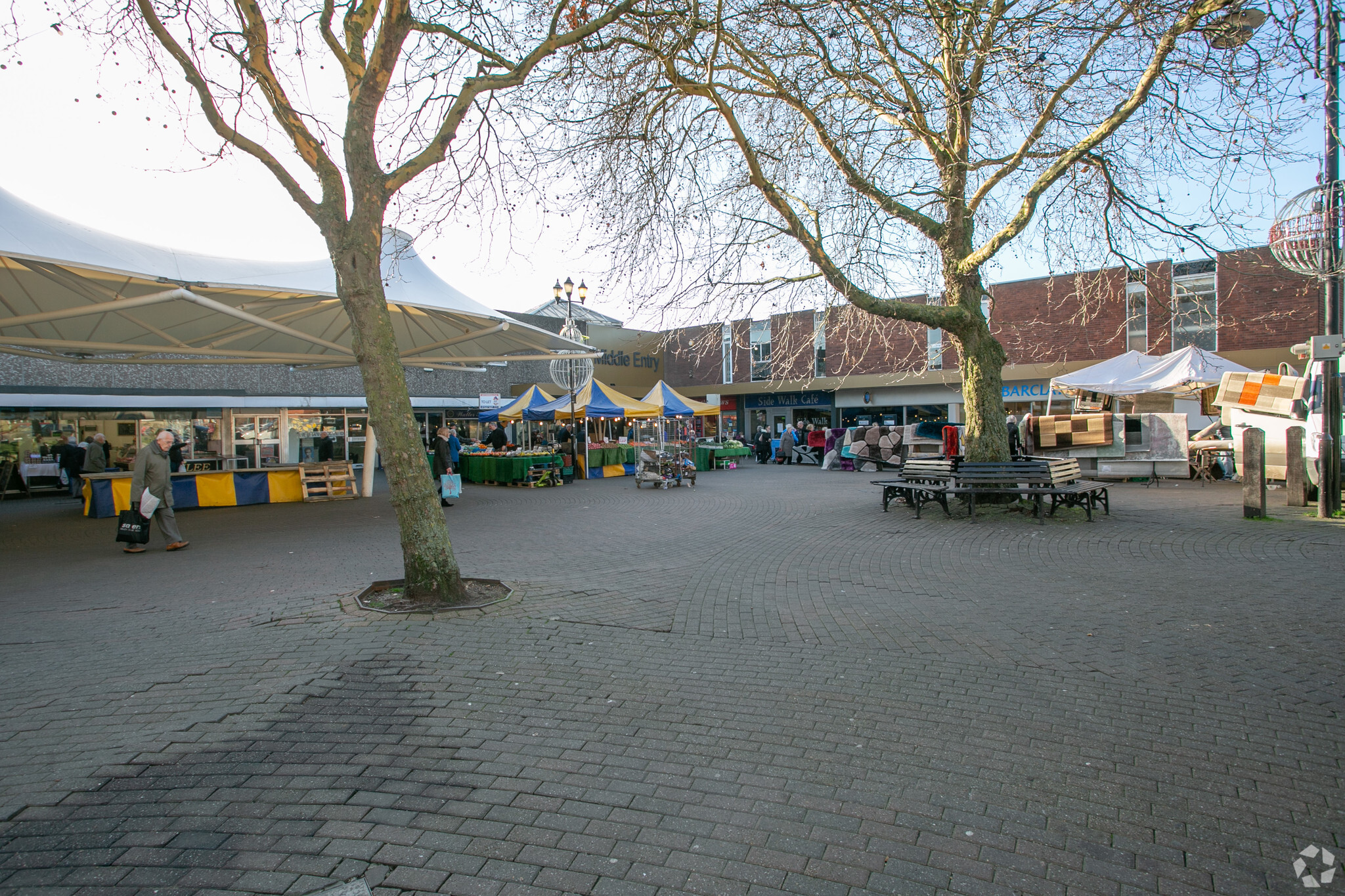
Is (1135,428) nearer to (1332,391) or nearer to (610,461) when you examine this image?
(1332,391)

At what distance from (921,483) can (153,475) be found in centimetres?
1100

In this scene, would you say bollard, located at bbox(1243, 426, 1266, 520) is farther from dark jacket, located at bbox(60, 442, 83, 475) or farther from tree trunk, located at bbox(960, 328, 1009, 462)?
dark jacket, located at bbox(60, 442, 83, 475)

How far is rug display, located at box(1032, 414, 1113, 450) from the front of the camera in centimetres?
1702

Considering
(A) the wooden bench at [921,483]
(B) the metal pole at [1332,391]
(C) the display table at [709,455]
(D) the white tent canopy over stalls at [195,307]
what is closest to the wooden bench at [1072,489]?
(A) the wooden bench at [921,483]

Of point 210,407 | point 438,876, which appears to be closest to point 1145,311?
point 438,876

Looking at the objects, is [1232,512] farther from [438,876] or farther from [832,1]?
[438,876]

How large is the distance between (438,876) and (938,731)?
2441mm

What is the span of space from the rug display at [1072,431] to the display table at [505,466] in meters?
12.6

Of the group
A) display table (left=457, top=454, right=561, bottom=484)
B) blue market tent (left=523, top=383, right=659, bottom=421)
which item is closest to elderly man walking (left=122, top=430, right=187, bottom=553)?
display table (left=457, top=454, right=561, bottom=484)

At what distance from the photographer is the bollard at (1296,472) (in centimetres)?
1093

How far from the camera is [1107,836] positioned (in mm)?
2680

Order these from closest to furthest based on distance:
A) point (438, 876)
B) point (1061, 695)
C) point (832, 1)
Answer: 1. point (438, 876)
2. point (1061, 695)
3. point (832, 1)

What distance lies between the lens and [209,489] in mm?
14445

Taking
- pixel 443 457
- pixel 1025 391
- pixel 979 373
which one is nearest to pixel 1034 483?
pixel 979 373
